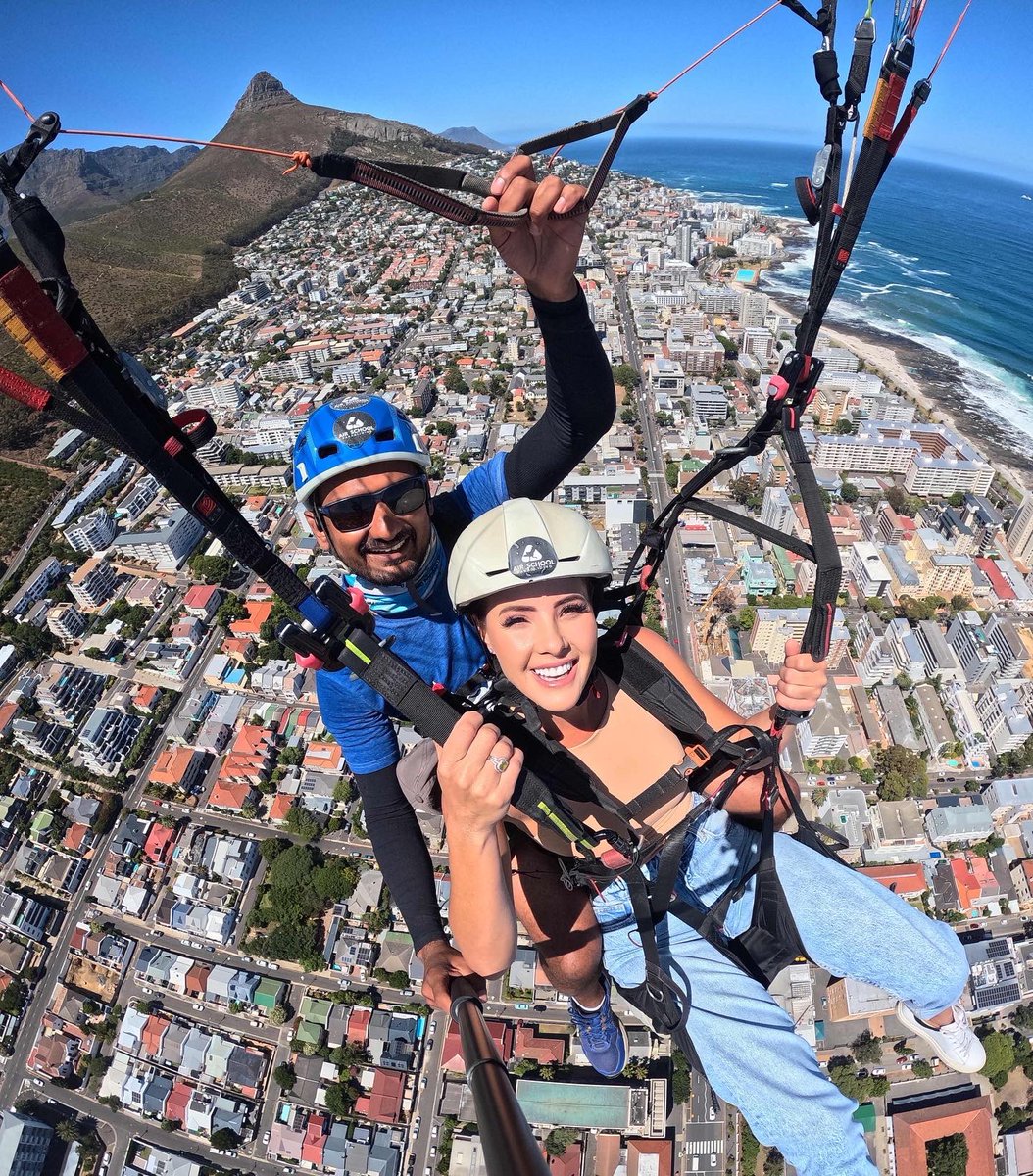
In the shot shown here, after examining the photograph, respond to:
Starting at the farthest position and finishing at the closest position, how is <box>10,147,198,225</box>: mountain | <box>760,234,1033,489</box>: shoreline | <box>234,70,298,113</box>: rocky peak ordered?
<box>234,70,298,113</box>: rocky peak → <box>10,147,198,225</box>: mountain → <box>760,234,1033,489</box>: shoreline

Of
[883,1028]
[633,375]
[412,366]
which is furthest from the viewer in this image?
[412,366]

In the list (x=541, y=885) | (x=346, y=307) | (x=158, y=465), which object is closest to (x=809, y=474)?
(x=541, y=885)

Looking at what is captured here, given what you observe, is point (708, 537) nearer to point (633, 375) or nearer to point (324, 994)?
point (633, 375)

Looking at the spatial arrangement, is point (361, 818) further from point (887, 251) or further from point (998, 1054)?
point (887, 251)

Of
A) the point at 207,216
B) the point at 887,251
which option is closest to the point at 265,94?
the point at 207,216

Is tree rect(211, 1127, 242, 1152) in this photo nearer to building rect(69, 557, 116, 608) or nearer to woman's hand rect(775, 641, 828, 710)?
woman's hand rect(775, 641, 828, 710)

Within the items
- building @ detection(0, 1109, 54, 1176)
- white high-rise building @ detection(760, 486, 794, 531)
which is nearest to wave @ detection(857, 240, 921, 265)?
white high-rise building @ detection(760, 486, 794, 531)
